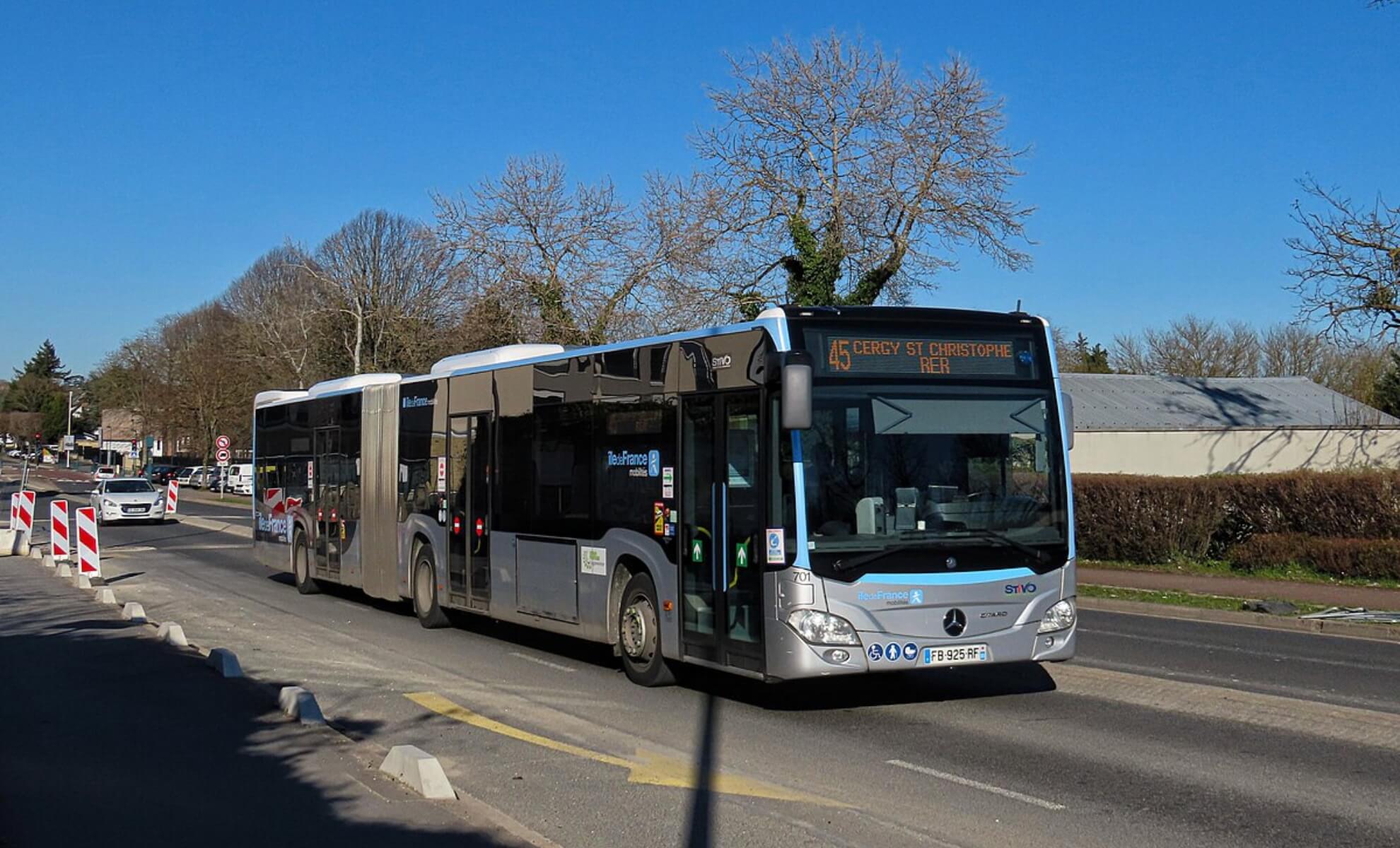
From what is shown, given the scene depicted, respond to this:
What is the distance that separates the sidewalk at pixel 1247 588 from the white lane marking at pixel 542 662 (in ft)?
38.4

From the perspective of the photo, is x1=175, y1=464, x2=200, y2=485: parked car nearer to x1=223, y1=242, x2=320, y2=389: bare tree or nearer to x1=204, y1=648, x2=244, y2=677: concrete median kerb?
x1=223, y1=242, x2=320, y2=389: bare tree

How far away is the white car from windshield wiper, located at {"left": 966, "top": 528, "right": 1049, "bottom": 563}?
38.2 meters

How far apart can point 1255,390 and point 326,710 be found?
50838 mm

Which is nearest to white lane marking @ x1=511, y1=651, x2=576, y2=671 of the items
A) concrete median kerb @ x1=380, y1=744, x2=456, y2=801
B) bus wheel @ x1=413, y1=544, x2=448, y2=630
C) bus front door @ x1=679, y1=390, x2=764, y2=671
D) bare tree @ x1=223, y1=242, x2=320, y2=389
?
bus wheel @ x1=413, y1=544, x2=448, y2=630

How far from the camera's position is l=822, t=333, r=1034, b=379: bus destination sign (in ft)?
33.4

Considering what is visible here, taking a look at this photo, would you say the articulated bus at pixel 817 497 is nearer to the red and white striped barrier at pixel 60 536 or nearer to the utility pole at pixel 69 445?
the red and white striped barrier at pixel 60 536

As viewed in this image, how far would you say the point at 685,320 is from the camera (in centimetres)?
3161

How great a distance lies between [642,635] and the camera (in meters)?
11.9

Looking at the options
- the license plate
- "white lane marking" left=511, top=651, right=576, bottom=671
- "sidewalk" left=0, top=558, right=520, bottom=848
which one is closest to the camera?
"sidewalk" left=0, top=558, right=520, bottom=848

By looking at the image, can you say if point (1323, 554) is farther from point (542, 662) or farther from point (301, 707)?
point (301, 707)

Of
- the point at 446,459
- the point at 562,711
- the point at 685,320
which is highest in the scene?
the point at 685,320

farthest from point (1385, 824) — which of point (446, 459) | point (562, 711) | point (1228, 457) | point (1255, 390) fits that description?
point (1255, 390)

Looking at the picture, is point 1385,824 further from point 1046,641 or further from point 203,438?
point 203,438

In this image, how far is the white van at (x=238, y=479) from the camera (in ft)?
246
